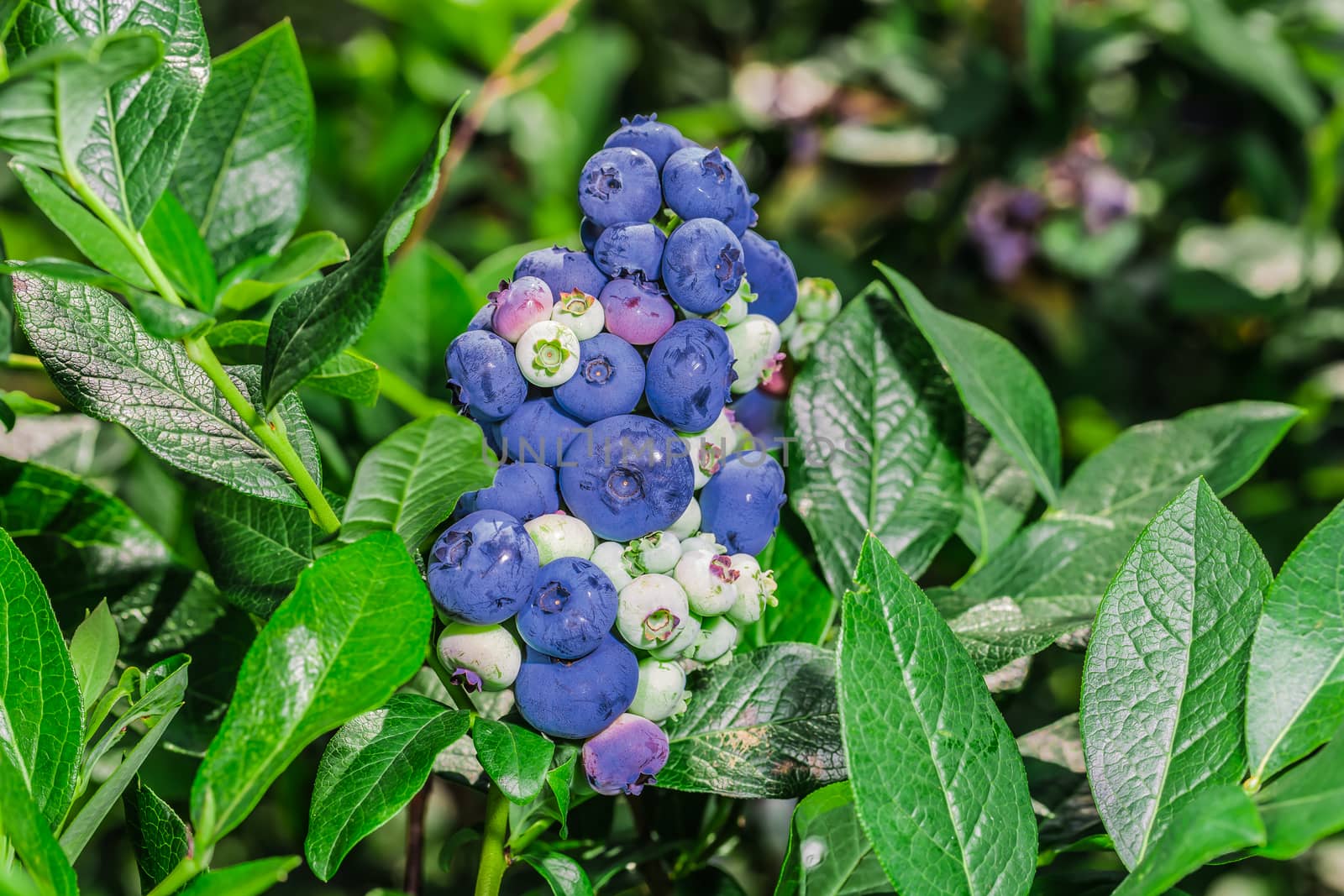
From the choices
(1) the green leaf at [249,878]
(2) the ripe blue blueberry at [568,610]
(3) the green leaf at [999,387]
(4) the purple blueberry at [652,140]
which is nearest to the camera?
(1) the green leaf at [249,878]

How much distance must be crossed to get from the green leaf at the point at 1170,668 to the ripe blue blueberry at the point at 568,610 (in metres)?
0.26

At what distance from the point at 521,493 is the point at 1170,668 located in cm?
36

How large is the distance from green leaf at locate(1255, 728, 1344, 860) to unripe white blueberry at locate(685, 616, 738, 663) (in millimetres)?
271

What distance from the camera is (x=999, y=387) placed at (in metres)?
0.80

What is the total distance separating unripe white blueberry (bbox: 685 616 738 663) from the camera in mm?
589

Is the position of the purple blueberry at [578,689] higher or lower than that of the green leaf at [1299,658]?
lower

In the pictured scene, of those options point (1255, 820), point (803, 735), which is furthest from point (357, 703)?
point (1255, 820)

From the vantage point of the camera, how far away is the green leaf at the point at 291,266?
2.22 ft

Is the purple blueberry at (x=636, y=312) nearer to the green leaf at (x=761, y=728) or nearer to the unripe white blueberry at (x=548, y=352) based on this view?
the unripe white blueberry at (x=548, y=352)

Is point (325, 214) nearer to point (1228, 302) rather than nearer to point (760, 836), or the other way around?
point (760, 836)

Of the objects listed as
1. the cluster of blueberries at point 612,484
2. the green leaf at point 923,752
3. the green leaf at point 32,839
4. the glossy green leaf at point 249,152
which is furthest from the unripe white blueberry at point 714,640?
the glossy green leaf at point 249,152

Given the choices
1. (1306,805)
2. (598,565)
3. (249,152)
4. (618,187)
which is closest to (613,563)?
(598,565)

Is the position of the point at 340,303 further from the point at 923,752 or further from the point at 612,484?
the point at 923,752

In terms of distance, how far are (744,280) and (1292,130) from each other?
1.40 metres
